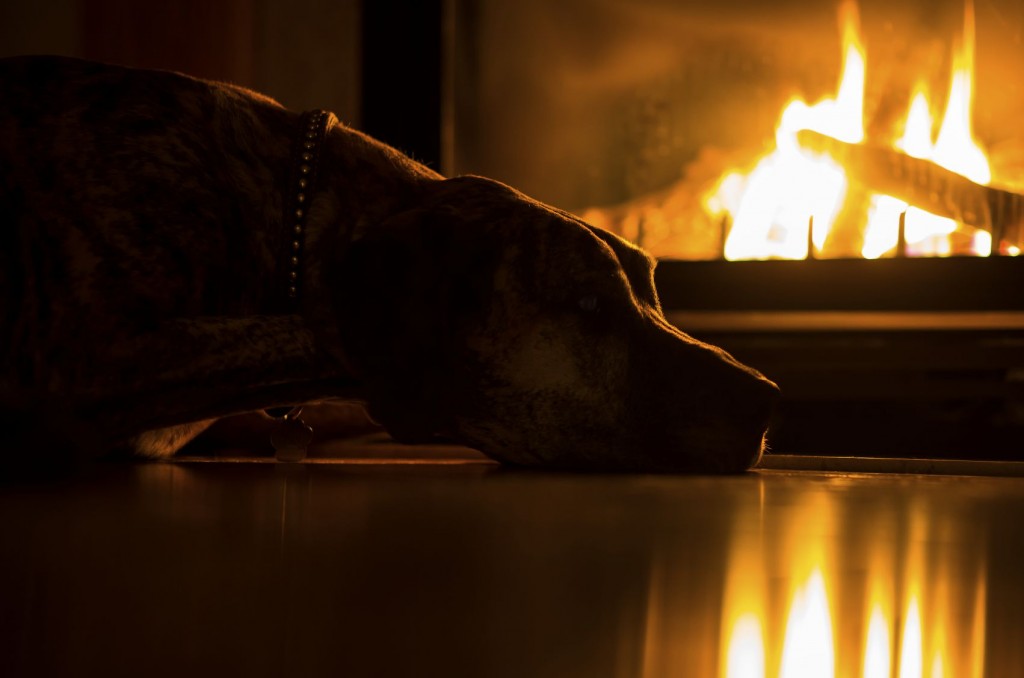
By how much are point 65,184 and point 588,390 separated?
2.71ft

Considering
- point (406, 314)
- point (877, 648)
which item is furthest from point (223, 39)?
point (877, 648)

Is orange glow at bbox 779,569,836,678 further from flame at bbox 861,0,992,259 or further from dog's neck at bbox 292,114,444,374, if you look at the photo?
flame at bbox 861,0,992,259

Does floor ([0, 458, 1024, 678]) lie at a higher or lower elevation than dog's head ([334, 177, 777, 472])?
lower

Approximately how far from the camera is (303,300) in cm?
166

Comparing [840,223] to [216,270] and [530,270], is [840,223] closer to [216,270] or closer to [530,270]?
[530,270]

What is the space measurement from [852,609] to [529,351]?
971 mm

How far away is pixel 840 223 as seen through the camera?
3.24 metres

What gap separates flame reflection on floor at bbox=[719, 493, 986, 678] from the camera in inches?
20.3

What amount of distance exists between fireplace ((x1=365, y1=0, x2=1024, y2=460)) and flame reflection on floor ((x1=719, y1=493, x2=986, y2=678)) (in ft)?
7.20

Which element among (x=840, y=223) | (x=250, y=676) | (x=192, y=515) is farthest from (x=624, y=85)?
(x=250, y=676)

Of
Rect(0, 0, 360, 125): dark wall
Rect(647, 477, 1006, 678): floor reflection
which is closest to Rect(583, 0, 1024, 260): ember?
Rect(0, 0, 360, 125): dark wall

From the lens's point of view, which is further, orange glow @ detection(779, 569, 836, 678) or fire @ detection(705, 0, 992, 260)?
fire @ detection(705, 0, 992, 260)

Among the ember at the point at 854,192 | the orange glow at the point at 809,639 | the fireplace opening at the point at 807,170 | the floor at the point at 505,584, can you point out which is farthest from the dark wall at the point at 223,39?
the orange glow at the point at 809,639

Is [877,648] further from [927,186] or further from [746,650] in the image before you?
[927,186]
